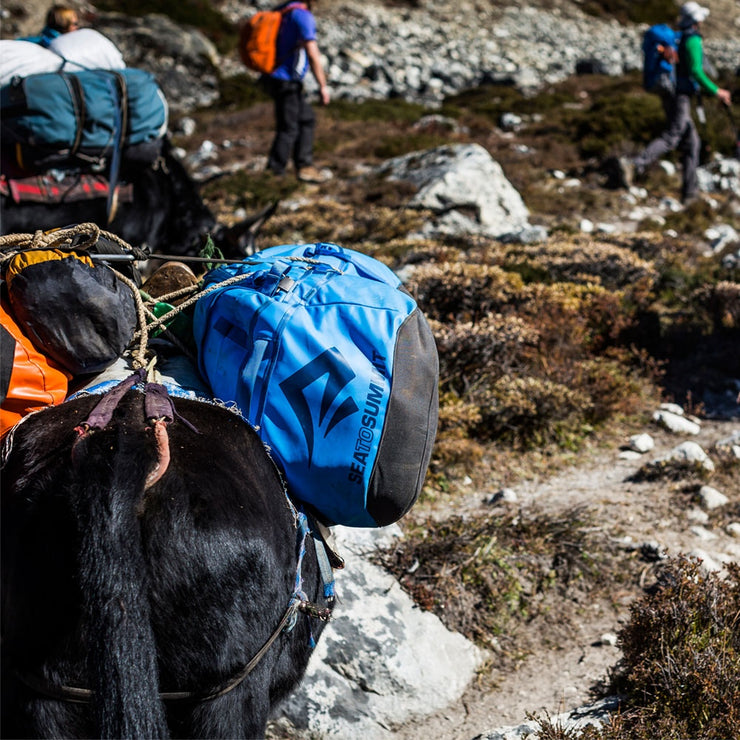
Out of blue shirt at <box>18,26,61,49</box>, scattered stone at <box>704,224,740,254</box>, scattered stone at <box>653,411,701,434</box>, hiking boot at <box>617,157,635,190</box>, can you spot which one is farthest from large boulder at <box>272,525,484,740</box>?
hiking boot at <box>617,157,635,190</box>

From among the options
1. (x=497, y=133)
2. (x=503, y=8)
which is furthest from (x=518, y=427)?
(x=503, y=8)

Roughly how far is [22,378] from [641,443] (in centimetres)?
382

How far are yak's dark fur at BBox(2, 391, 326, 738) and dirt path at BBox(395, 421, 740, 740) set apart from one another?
56.5 inches

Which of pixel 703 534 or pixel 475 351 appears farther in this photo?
pixel 475 351

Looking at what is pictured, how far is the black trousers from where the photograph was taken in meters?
9.84

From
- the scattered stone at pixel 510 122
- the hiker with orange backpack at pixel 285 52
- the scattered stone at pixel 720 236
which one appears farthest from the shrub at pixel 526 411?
the scattered stone at pixel 510 122

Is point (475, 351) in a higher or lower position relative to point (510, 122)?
higher

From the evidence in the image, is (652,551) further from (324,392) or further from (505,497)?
(324,392)

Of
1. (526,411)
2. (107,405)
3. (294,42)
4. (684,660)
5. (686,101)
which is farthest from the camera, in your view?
(686,101)

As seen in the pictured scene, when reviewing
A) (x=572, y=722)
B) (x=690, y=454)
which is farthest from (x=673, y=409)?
(x=572, y=722)

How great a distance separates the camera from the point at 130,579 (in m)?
1.36

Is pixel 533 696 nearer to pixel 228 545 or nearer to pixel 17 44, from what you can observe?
pixel 228 545

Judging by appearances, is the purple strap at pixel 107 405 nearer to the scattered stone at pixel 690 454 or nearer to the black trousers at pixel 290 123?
the scattered stone at pixel 690 454

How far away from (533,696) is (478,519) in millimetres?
939
